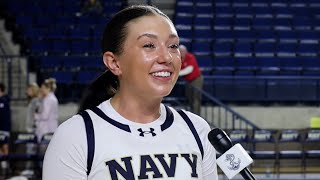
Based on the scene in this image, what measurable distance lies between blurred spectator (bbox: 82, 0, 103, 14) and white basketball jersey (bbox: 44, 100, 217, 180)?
9.46 meters

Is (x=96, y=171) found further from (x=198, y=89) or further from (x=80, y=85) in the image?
(x=80, y=85)

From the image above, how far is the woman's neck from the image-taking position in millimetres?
1600

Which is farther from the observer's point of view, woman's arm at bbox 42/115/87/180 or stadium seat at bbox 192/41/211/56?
stadium seat at bbox 192/41/211/56

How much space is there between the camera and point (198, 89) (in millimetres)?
7852

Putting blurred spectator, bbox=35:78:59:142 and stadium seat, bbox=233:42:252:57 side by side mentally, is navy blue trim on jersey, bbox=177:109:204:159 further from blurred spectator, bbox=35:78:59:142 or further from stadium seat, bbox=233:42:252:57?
stadium seat, bbox=233:42:252:57

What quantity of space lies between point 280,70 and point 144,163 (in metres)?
8.51

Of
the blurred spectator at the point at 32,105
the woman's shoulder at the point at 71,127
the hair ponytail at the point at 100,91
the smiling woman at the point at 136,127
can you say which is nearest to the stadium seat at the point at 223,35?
the blurred spectator at the point at 32,105

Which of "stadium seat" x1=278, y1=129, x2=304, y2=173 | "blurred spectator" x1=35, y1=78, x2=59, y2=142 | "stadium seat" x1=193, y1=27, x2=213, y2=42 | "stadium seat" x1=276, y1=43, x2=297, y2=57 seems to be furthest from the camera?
"stadium seat" x1=193, y1=27, x2=213, y2=42

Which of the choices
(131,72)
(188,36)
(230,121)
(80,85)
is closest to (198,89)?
(230,121)

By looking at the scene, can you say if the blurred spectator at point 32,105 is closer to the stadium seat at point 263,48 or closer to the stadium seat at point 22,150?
the stadium seat at point 22,150

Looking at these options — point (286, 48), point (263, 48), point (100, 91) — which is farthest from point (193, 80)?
point (100, 91)

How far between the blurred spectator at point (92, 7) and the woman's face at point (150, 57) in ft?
31.1

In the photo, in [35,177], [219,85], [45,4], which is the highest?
[45,4]

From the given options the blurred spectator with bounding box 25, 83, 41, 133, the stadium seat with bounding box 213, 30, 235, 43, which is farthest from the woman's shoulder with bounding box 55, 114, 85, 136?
the stadium seat with bounding box 213, 30, 235, 43
